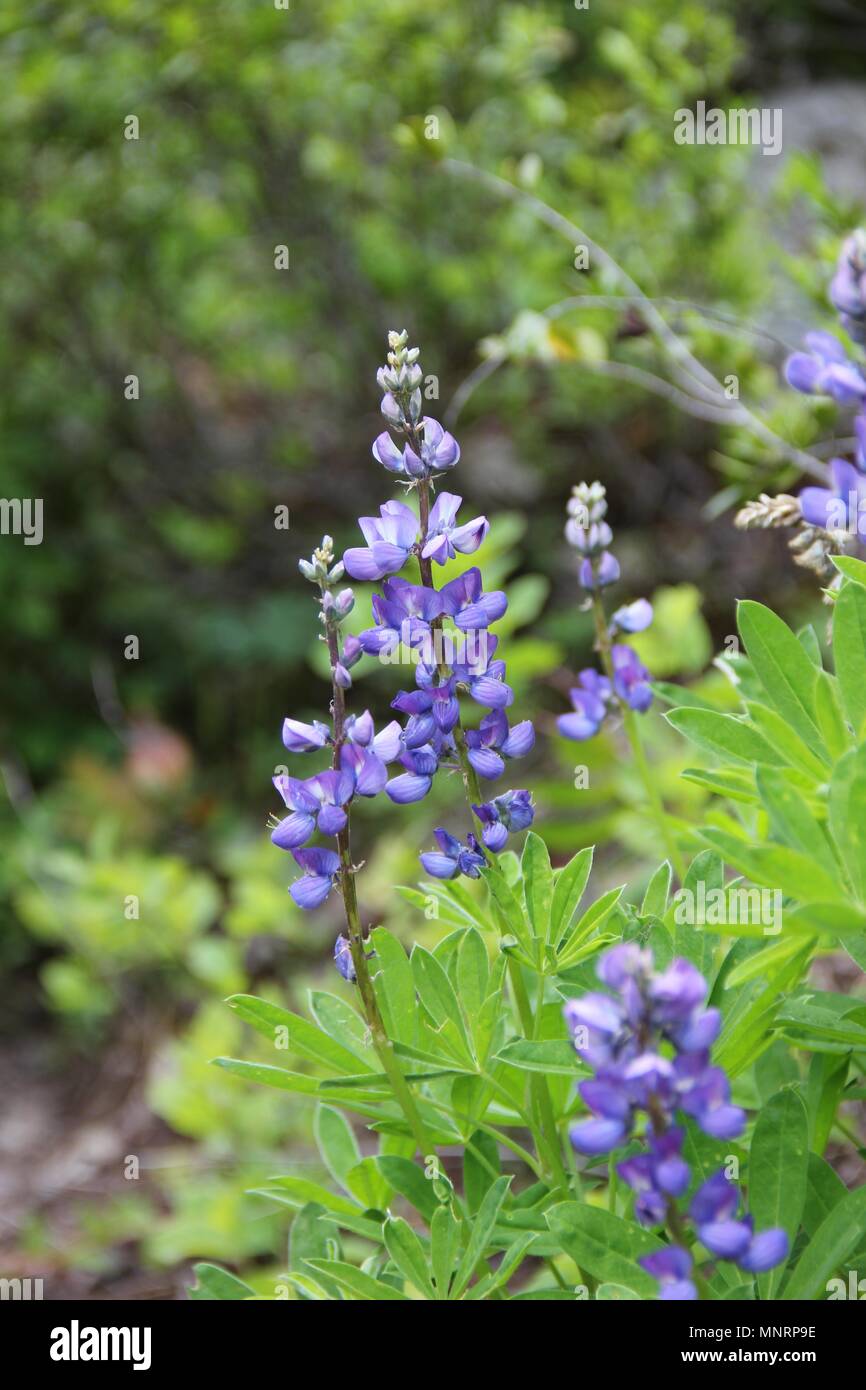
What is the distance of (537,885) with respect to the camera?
123 centimetres

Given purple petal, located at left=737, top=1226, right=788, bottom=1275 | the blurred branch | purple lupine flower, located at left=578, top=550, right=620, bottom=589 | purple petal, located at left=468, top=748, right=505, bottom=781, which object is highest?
the blurred branch

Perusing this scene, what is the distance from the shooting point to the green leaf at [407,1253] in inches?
45.7

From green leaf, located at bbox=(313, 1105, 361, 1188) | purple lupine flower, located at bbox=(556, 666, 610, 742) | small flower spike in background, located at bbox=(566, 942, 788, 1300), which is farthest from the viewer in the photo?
purple lupine flower, located at bbox=(556, 666, 610, 742)

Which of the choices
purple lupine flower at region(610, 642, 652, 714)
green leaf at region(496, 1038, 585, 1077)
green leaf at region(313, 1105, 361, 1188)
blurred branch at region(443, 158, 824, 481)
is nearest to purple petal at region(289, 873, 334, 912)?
green leaf at region(496, 1038, 585, 1077)

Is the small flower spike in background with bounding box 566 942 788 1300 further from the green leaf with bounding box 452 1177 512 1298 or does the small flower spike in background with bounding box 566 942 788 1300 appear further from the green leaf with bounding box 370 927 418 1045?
the green leaf with bounding box 370 927 418 1045

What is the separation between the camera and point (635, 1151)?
3.75ft

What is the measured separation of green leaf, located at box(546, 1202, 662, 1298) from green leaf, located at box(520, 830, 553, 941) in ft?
0.86

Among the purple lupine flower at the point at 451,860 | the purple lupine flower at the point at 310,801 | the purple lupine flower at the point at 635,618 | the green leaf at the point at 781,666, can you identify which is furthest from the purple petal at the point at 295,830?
A: the purple lupine flower at the point at 635,618

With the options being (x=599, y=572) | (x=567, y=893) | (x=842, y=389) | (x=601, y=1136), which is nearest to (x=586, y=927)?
(x=567, y=893)

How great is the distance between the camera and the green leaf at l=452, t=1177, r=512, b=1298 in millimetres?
1123

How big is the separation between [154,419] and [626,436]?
186 centimetres

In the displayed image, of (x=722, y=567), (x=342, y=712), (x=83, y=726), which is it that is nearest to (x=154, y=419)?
(x=83, y=726)

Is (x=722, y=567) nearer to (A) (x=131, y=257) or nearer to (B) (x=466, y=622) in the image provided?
(A) (x=131, y=257)

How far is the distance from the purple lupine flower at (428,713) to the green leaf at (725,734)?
0.22 meters
